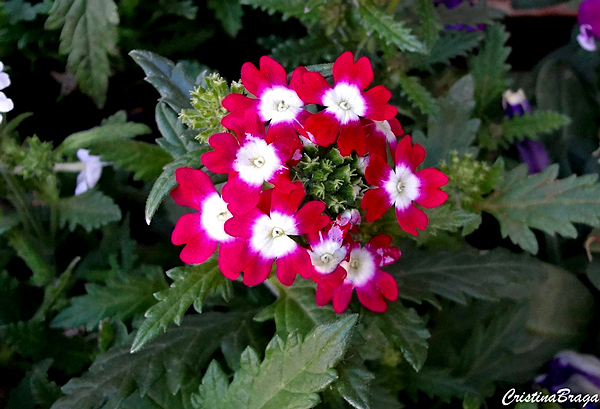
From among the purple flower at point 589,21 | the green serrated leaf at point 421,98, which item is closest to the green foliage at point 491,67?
the purple flower at point 589,21

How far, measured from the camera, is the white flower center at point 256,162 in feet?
2.59

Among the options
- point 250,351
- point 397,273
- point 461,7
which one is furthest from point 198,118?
point 461,7

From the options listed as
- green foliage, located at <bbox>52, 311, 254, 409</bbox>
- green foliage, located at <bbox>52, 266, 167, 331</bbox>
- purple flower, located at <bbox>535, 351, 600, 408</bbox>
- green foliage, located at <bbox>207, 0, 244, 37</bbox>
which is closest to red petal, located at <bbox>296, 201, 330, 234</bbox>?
green foliage, located at <bbox>52, 311, 254, 409</bbox>

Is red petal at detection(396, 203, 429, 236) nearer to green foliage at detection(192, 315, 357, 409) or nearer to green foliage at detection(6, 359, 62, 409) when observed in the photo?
green foliage at detection(192, 315, 357, 409)

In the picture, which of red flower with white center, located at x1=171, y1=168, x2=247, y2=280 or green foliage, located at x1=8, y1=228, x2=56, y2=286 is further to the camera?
green foliage, located at x1=8, y1=228, x2=56, y2=286

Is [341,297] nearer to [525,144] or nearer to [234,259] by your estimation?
[234,259]

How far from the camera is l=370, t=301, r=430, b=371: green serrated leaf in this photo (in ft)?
3.24

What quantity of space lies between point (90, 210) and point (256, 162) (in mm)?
677

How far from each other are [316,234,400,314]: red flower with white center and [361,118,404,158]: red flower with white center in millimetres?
170

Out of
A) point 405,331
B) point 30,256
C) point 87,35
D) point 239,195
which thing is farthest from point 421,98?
point 30,256

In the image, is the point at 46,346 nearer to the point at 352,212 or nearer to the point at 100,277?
the point at 100,277

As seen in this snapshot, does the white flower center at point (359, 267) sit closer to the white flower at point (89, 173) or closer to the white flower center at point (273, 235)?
the white flower center at point (273, 235)

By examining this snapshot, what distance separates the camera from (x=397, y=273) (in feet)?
3.87

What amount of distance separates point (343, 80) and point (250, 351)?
0.52 m
